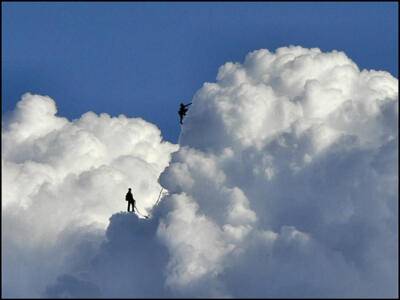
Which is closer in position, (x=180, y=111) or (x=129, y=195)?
(x=129, y=195)

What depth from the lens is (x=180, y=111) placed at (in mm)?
198500

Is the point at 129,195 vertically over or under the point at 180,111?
under

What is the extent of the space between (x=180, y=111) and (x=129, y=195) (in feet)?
81.3

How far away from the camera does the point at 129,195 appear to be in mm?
183625
